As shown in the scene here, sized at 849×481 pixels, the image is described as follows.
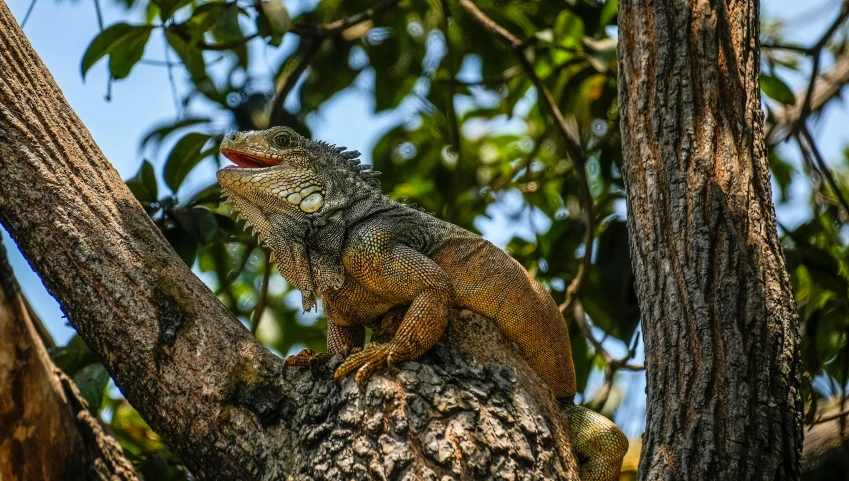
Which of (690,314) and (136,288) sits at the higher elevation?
(690,314)

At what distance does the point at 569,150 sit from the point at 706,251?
2.75 metres

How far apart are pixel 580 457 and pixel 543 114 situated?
3.45 meters

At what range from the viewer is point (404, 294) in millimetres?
4547

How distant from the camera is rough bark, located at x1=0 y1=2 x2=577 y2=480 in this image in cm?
384

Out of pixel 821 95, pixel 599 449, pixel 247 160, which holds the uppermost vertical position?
pixel 821 95

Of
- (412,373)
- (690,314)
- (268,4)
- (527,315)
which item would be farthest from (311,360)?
(268,4)

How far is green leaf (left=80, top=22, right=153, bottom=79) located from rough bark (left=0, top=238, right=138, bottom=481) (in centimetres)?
137

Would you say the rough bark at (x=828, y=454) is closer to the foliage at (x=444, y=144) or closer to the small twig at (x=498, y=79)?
the foliage at (x=444, y=144)

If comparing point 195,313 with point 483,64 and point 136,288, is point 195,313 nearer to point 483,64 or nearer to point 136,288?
point 136,288

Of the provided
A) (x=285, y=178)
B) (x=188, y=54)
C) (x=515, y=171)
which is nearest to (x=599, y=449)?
(x=285, y=178)

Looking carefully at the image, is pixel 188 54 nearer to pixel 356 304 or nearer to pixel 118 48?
pixel 118 48

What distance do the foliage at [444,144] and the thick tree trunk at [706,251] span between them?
1.43m

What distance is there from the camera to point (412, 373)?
13.5 feet

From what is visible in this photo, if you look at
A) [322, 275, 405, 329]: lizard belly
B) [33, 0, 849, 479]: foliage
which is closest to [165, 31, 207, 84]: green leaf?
[33, 0, 849, 479]: foliage
